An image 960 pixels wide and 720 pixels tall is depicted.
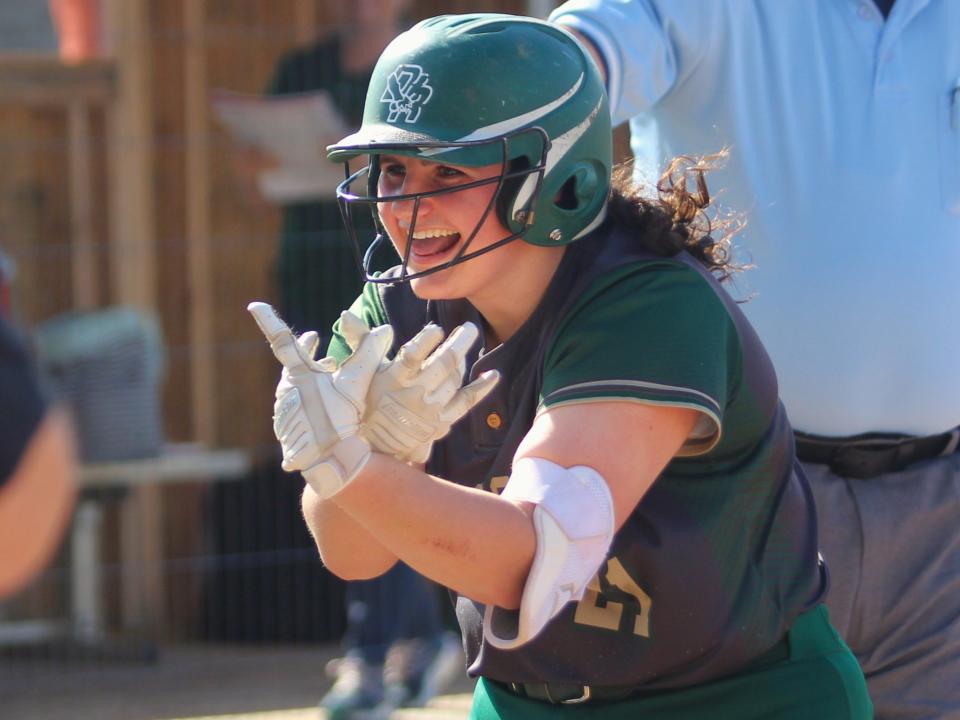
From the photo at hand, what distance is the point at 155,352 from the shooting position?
252 inches

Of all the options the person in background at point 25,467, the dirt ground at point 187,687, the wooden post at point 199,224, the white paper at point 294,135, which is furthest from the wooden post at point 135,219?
the person in background at point 25,467

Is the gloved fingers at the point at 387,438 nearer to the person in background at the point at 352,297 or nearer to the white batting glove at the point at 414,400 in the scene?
the white batting glove at the point at 414,400

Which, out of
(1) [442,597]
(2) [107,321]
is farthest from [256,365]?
(1) [442,597]

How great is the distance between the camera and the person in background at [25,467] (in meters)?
1.75

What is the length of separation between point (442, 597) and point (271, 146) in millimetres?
1838

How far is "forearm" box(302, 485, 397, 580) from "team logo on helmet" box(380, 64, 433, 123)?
0.56m

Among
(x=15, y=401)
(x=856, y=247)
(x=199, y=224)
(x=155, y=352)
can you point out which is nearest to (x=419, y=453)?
(x=15, y=401)

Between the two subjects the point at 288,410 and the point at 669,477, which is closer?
the point at 288,410

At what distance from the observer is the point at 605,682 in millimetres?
2361

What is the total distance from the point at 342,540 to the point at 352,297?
3.84 m

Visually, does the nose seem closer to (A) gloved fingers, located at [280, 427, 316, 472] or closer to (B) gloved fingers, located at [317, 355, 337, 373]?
(B) gloved fingers, located at [317, 355, 337, 373]

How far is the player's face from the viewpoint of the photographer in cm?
229

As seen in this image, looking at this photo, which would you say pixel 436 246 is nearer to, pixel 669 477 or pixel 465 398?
pixel 465 398

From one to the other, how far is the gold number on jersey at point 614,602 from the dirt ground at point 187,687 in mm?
3292
